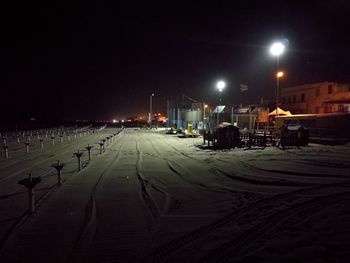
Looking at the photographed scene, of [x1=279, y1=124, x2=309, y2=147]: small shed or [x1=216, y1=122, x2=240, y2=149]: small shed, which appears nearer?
[x1=279, y1=124, x2=309, y2=147]: small shed

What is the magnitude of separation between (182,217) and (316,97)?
49.2 metres

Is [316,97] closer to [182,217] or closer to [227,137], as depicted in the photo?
[227,137]

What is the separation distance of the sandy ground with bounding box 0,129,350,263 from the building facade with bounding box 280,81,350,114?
3431 cm

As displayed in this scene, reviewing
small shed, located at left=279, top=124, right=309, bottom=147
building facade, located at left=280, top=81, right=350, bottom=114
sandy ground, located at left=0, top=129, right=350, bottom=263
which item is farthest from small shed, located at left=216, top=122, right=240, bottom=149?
building facade, located at left=280, top=81, right=350, bottom=114

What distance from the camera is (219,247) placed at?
604 centimetres

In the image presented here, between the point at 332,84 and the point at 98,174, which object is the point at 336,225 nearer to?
the point at 98,174

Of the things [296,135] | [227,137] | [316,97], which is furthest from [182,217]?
[316,97]

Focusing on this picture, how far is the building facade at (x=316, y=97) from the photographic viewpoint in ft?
149

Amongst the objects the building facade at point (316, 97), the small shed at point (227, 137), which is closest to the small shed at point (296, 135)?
the small shed at point (227, 137)

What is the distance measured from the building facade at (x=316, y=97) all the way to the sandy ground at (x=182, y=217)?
34.3 m

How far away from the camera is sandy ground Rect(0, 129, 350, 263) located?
5.89 metres

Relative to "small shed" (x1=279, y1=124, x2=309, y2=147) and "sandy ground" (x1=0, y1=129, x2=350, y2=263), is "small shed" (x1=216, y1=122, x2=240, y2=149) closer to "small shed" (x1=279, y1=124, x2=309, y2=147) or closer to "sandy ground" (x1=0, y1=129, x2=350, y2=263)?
"small shed" (x1=279, y1=124, x2=309, y2=147)

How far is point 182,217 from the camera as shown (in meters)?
8.01

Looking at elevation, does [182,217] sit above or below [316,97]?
below
